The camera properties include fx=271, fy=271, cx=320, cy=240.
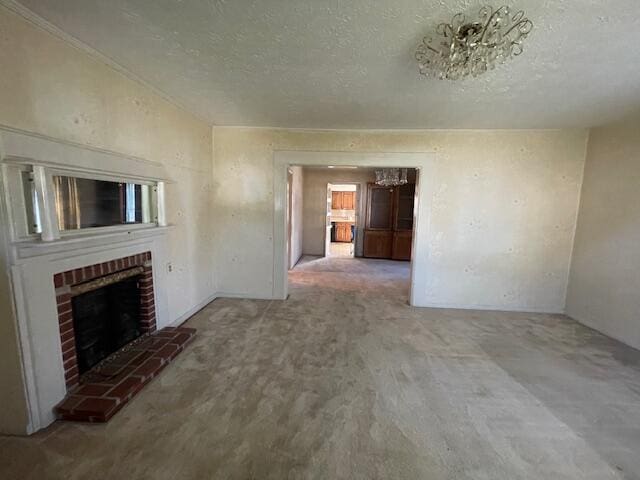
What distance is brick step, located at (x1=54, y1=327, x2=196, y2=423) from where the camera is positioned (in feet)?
5.68

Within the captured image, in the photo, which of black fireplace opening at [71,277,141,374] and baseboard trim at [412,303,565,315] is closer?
black fireplace opening at [71,277,141,374]

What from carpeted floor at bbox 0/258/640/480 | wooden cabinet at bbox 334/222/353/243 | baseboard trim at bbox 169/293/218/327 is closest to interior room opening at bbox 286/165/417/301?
wooden cabinet at bbox 334/222/353/243

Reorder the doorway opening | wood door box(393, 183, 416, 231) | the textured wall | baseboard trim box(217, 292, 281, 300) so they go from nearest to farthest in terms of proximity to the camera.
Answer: the textured wall, baseboard trim box(217, 292, 281, 300), wood door box(393, 183, 416, 231), the doorway opening

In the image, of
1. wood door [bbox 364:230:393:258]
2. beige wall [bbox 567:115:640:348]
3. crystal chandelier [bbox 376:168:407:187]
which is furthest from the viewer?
wood door [bbox 364:230:393:258]

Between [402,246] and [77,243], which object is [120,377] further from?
[402,246]

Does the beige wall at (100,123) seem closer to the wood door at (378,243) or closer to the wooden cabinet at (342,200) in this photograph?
the wood door at (378,243)

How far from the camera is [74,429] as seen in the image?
5.48 ft

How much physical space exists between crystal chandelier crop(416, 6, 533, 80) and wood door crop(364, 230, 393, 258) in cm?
621

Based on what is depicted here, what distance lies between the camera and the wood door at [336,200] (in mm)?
11445

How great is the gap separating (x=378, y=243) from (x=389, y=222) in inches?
26.9

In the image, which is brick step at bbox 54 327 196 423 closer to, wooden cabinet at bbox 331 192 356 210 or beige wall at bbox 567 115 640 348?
beige wall at bbox 567 115 640 348

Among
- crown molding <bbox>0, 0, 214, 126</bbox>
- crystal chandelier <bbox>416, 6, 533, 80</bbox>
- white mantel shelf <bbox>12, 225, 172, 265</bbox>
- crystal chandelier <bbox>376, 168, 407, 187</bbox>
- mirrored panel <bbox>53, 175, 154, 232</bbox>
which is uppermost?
crown molding <bbox>0, 0, 214, 126</bbox>

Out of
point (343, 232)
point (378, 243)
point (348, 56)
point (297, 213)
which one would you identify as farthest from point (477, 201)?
point (343, 232)

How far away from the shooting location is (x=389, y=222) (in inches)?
309
